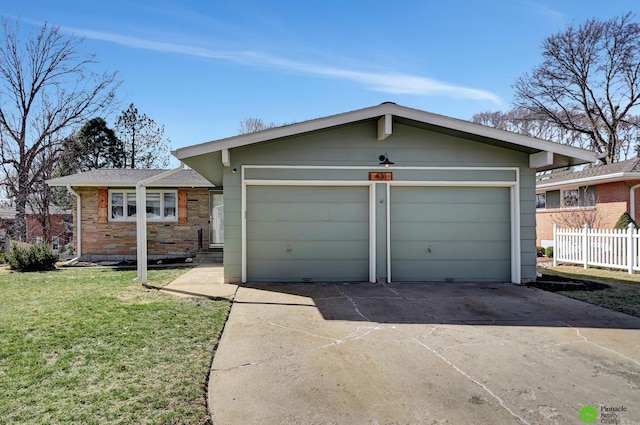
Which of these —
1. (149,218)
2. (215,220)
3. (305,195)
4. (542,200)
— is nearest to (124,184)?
(149,218)

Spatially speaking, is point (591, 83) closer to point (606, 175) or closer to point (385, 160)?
point (606, 175)

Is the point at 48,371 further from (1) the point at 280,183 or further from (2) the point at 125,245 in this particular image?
(2) the point at 125,245

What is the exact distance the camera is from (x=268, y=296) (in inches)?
251

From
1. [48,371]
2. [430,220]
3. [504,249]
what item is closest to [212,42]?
[430,220]

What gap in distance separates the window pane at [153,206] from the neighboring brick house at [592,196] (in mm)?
14949

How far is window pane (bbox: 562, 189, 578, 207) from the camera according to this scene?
1594cm

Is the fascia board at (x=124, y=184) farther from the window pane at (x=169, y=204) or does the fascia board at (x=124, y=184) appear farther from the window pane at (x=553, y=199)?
the window pane at (x=553, y=199)

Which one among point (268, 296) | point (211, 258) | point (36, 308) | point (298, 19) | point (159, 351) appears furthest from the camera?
point (211, 258)

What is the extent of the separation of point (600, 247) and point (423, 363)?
372 inches

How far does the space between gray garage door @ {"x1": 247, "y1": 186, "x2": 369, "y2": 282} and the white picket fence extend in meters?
6.88

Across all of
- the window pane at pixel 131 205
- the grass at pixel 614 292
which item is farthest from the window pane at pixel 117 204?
the grass at pixel 614 292

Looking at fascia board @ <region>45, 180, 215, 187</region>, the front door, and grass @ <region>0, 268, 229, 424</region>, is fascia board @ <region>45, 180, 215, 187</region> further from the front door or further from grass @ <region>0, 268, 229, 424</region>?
grass @ <region>0, 268, 229, 424</region>

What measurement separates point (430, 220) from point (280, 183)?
313 centimetres

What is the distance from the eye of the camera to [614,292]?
6.95 m
